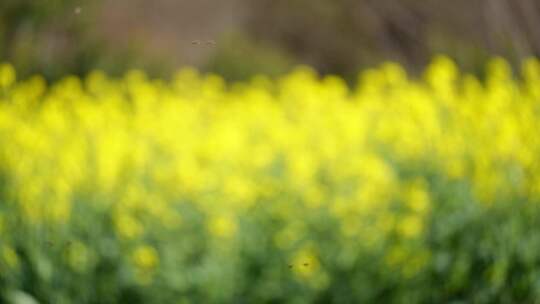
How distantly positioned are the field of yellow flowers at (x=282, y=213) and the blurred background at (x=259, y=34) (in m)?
0.98

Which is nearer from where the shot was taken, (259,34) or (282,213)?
(282,213)

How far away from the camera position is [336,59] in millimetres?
11305

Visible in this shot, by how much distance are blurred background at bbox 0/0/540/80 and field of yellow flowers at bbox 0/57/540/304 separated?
0.98 m

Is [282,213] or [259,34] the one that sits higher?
[282,213]

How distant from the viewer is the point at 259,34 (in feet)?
39.6

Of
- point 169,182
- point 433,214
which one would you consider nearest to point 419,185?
point 433,214

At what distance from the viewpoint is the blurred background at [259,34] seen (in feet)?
24.2

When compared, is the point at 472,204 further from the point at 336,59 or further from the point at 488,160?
the point at 336,59

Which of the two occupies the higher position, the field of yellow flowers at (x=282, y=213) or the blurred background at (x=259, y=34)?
the field of yellow flowers at (x=282, y=213)

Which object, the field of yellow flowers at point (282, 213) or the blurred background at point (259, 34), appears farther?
the blurred background at point (259, 34)

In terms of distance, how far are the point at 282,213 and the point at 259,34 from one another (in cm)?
795

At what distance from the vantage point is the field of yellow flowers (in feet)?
13.0

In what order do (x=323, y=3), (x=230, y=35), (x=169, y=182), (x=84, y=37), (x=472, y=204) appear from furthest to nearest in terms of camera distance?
(x=323, y=3) → (x=230, y=35) → (x=84, y=37) → (x=169, y=182) → (x=472, y=204)

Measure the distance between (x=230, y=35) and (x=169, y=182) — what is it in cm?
534
